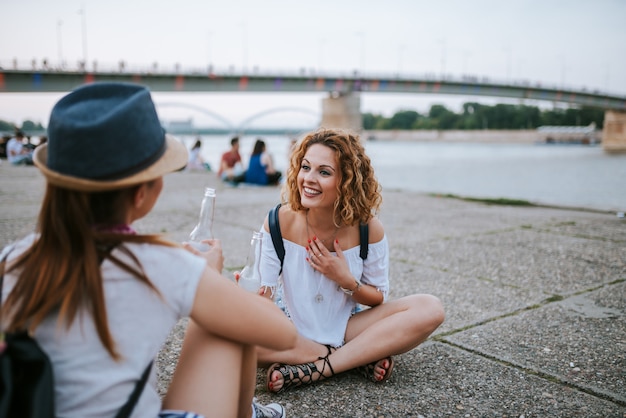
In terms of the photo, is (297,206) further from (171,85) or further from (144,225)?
(171,85)

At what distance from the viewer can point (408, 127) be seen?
5202 inches

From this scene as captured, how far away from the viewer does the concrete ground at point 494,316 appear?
2.42 m

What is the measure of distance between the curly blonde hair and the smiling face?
1.1 inches

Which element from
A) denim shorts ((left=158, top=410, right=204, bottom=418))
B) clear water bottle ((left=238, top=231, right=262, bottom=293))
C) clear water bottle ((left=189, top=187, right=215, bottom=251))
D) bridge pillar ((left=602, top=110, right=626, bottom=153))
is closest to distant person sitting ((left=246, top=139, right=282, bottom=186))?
clear water bottle ((left=238, top=231, right=262, bottom=293))

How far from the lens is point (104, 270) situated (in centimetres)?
128

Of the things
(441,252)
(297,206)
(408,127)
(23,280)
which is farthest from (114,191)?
(408,127)

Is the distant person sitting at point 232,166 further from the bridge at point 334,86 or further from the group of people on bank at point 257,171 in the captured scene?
the bridge at point 334,86

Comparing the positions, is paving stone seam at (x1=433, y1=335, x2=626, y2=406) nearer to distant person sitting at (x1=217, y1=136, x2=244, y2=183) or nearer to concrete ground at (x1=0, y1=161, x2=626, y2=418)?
concrete ground at (x1=0, y1=161, x2=626, y2=418)

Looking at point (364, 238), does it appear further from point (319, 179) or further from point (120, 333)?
point (120, 333)

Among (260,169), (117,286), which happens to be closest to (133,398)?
(117,286)

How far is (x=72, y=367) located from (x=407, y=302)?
1738 mm

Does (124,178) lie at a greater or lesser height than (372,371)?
greater

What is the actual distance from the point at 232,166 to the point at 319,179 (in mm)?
11043

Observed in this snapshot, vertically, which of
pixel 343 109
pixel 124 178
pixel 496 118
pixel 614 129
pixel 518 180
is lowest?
pixel 518 180
